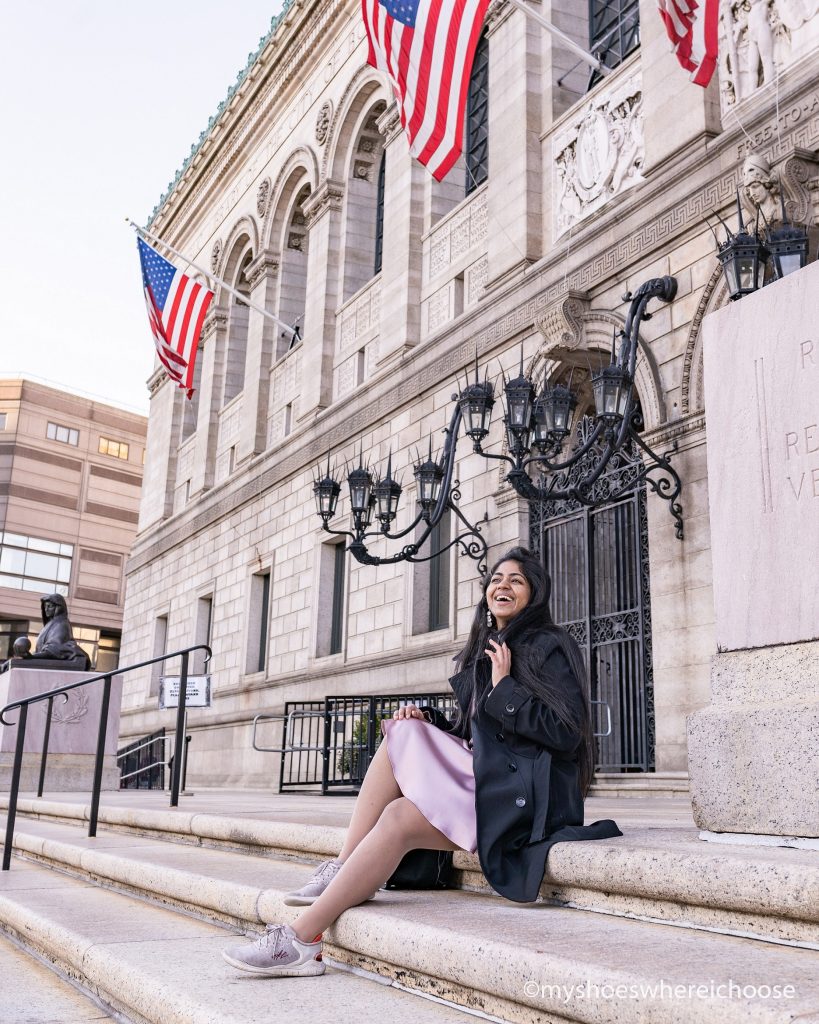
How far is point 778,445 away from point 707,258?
7401mm

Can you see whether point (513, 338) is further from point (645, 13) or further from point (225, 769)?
point (225, 769)

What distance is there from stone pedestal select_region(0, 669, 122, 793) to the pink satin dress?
441 inches

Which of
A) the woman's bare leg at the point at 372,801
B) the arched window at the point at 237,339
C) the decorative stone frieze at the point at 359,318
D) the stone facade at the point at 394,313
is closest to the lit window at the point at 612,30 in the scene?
the stone facade at the point at 394,313

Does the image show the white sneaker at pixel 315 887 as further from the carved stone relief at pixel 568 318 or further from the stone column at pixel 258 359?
the stone column at pixel 258 359

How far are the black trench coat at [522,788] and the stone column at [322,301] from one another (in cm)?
1631

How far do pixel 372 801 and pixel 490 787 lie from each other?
525 millimetres

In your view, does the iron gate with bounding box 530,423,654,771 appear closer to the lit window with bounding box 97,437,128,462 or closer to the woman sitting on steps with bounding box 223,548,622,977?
the woman sitting on steps with bounding box 223,548,622,977

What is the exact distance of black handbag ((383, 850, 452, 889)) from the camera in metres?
4.03

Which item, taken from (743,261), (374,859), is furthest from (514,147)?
(374,859)

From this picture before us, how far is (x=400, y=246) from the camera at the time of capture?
1767 cm

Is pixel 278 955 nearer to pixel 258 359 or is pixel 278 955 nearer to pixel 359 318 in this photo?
pixel 359 318

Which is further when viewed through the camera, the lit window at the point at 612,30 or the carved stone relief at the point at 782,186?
the lit window at the point at 612,30

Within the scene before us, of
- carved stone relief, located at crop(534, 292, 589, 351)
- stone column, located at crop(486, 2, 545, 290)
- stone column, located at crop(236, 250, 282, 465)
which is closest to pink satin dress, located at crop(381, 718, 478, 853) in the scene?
carved stone relief, located at crop(534, 292, 589, 351)

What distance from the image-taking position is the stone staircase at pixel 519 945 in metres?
2.43
